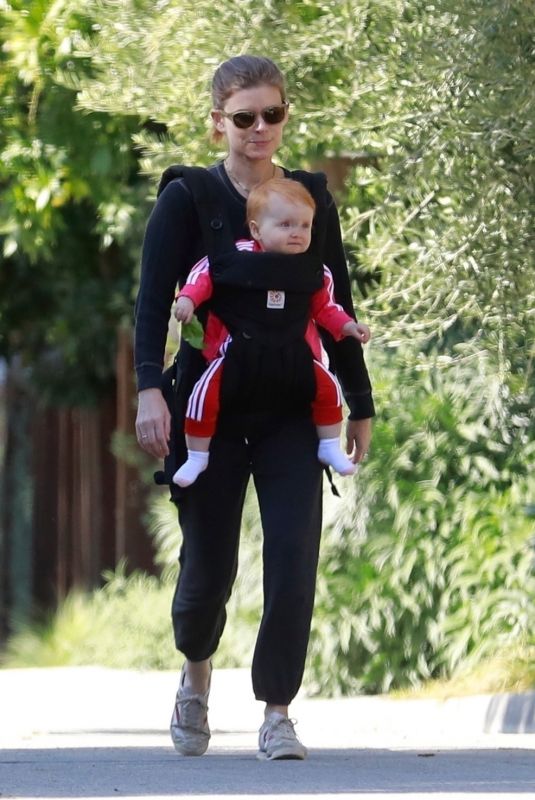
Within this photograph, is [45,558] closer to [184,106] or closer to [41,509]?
[41,509]

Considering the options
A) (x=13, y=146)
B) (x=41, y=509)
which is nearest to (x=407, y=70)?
(x=13, y=146)

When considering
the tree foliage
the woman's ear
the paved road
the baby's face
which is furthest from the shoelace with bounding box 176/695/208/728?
the tree foliage

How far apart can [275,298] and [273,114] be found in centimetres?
49

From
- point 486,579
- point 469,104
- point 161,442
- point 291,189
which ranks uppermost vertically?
point 469,104

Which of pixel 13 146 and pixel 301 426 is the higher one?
pixel 13 146

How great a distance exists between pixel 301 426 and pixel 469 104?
200 cm

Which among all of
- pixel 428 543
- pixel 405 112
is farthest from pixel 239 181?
pixel 428 543

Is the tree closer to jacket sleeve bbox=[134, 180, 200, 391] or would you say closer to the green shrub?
the green shrub

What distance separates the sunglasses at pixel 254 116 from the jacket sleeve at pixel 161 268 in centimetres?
22

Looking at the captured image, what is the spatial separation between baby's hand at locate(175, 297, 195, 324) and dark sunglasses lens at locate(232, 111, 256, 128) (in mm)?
512

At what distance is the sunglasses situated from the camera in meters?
4.84

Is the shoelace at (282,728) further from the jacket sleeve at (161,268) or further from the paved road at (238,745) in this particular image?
the jacket sleeve at (161,268)

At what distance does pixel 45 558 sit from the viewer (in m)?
15.5

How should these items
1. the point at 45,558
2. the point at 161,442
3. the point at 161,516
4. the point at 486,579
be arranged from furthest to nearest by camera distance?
the point at 45,558, the point at 161,516, the point at 486,579, the point at 161,442
